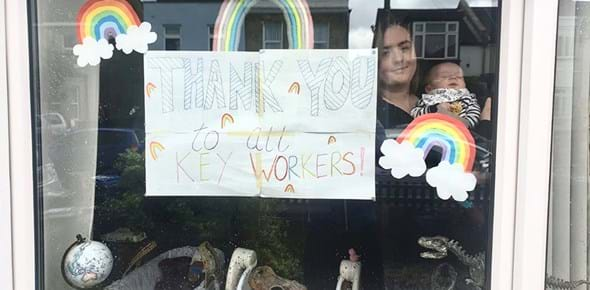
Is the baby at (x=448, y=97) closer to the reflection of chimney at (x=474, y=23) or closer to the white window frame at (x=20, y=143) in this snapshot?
the reflection of chimney at (x=474, y=23)

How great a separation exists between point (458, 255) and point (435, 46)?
2.23 feet

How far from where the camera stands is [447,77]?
1.88 metres

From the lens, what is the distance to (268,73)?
6.00ft

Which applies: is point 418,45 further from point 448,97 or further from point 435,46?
point 448,97

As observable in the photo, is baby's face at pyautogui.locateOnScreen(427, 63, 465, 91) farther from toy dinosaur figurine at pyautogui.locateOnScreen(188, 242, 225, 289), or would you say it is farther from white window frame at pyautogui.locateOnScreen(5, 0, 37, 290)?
white window frame at pyautogui.locateOnScreen(5, 0, 37, 290)

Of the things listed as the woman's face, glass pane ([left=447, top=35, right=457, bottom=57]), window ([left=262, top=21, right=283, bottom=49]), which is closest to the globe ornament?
window ([left=262, top=21, right=283, bottom=49])

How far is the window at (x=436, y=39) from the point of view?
1.89 meters

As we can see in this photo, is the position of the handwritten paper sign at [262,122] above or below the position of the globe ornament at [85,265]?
above

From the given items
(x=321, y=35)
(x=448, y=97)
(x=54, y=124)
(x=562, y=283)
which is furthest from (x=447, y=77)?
(x=54, y=124)

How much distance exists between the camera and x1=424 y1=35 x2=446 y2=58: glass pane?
1.91m

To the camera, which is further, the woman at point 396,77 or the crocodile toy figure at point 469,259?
the woman at point 396,77

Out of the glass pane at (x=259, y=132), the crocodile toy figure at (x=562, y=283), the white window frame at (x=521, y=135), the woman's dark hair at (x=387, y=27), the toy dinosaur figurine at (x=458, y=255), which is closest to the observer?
the white window frame at (x=521, y=135)

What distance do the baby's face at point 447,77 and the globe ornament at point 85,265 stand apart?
1.20 metres

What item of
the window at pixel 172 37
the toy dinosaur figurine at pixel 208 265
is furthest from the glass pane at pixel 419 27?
the toy dinosaur figurine at pixel 208 265
